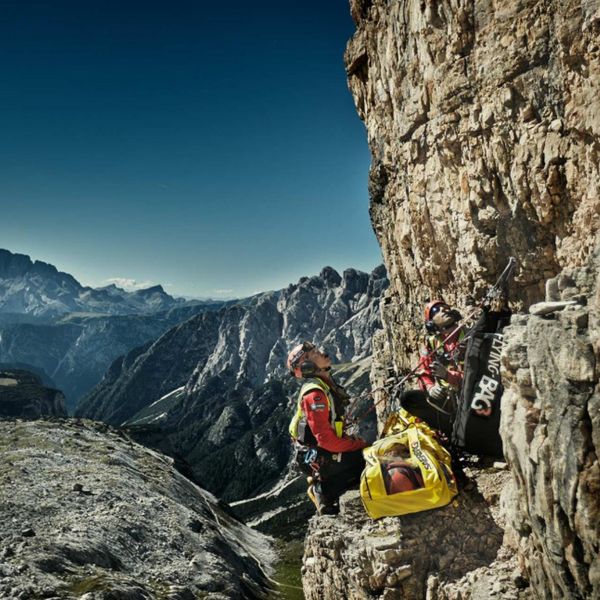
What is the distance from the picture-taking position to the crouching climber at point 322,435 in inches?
499

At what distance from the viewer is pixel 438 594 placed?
32.4 feet

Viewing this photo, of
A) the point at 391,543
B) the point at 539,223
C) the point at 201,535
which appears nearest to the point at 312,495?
the point at 391,543

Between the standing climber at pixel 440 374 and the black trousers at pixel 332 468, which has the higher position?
the standing climber at pixel 440 374

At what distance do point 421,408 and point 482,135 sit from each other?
11334 mm

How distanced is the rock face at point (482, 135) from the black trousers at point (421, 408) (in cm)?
665

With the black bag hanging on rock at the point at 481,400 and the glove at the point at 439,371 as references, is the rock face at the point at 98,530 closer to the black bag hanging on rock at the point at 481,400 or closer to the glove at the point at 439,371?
the glove at the point at 439,371

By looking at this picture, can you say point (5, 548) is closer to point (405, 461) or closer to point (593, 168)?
point (405, 461)

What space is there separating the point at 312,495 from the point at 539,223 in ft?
40.7

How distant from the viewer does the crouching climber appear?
1267cm

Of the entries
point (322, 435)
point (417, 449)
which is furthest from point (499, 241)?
point (322, 435)

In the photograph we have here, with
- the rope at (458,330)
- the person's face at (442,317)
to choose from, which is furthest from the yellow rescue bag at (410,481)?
the person's face at (442,317)

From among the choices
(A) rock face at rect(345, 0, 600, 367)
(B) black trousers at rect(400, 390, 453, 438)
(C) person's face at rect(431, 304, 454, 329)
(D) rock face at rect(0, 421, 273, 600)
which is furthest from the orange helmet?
(D) rock face at rect(0, 421, 273, 600)

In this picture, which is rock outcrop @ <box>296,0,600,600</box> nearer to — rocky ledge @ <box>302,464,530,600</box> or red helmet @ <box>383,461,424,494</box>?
rocky ledge @ <box>302,464,530,600</box>

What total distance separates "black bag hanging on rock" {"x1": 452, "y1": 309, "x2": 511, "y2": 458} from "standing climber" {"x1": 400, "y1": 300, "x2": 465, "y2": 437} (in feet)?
2.23
